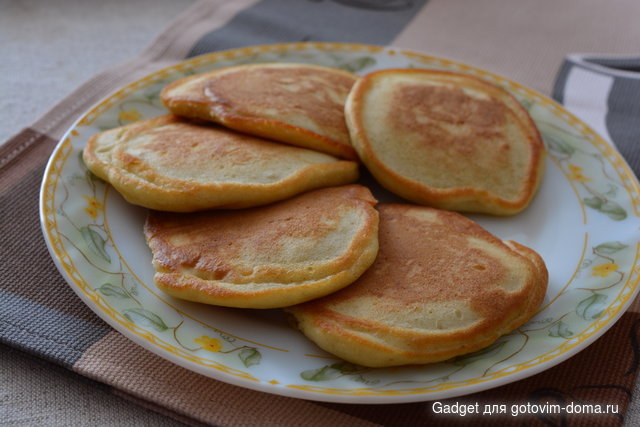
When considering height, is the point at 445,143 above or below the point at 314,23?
below

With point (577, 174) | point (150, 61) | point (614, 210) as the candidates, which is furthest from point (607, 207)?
point (150, 61)

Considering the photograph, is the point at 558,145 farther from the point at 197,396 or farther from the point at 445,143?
the point at 197,396

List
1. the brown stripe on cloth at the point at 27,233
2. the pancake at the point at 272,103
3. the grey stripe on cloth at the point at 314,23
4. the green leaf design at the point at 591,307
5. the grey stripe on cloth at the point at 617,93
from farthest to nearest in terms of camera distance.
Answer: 1. the grey stripe on cloth at the point at 314,23
2. the grey stripe on cloth at the point at 617,93
3. the pancake at the point at 272,103
4. the brown stripe on cloth at the point at 27,233
5. the green leaf design at the point at 591,307

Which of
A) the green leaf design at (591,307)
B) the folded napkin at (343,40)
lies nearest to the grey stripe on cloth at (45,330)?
the folded napkin at (343,40)

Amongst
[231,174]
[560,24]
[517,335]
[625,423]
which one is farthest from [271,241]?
[560,24]

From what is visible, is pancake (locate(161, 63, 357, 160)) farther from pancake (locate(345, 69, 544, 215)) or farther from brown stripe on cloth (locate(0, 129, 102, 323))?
brown stripe on cloth (locate(0, 129, 102, 323))

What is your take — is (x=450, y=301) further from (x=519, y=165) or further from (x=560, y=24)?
(x=560, y=24)

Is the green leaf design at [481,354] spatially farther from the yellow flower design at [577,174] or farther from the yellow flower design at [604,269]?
the yellow flower design at [577,174]

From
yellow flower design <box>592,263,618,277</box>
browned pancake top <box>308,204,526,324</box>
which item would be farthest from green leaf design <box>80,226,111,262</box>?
yellow flower design <box>592,263,618,277</box>
